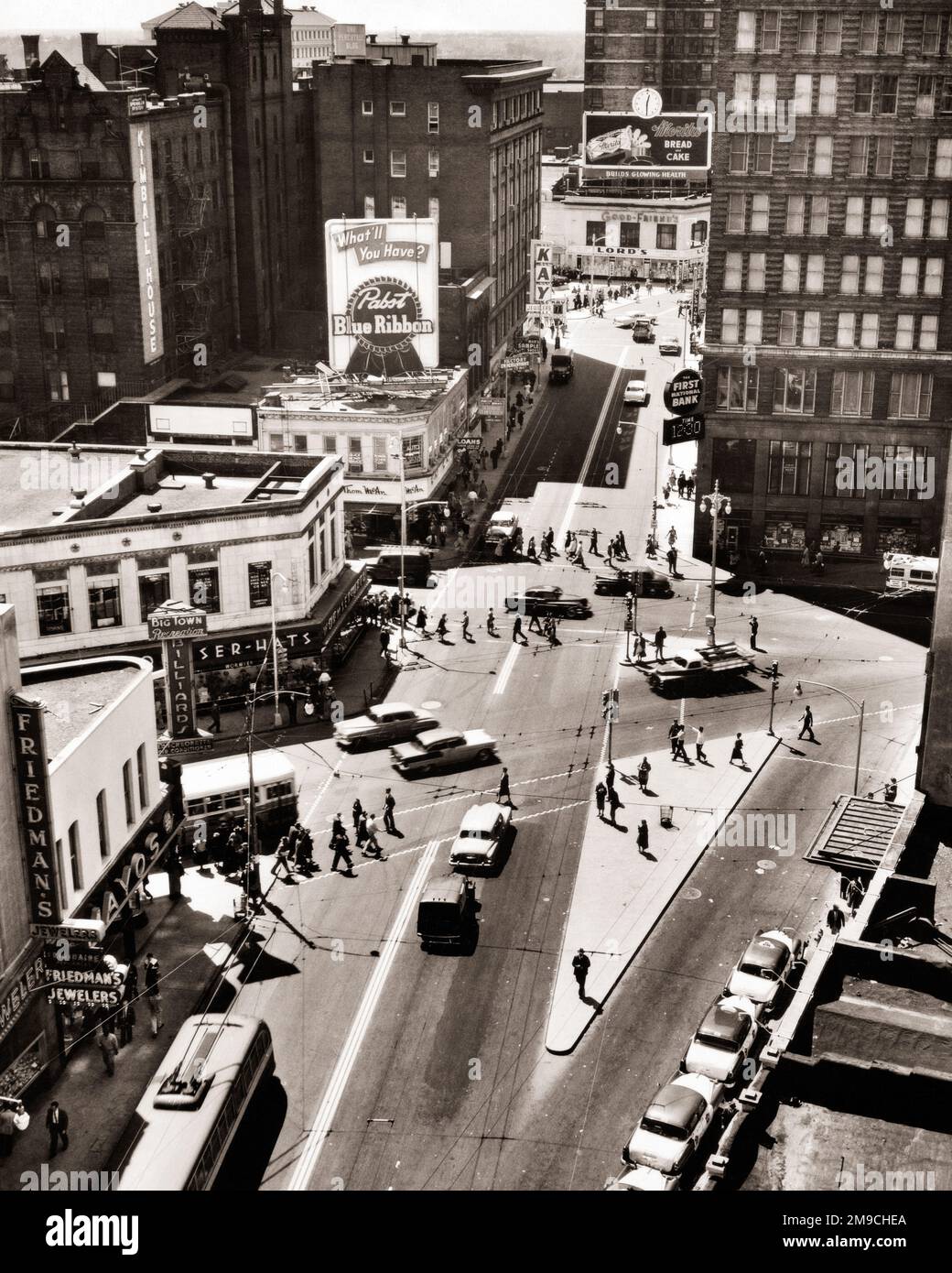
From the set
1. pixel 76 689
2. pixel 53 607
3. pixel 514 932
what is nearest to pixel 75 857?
pixel 76 689

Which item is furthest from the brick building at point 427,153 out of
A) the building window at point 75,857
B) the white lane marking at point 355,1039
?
the building window at point 75,857

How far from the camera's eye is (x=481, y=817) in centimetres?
4962

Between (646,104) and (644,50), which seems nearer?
(646,104)

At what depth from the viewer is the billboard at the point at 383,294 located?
8281 cm

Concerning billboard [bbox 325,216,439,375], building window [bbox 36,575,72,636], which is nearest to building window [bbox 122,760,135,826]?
building window [bbox 36,575,72,636]

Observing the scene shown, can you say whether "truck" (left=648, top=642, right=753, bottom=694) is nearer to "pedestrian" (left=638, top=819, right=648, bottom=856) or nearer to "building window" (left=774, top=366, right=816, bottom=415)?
"pedestrian" (left=638, top=819, right=648, bottom=856)

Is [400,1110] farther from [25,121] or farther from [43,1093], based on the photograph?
[25,121]

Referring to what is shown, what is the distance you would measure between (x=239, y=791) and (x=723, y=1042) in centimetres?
1951

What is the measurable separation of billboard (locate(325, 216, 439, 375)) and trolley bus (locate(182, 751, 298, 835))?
39.8 m

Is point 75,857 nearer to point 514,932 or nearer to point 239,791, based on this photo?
point 239,791

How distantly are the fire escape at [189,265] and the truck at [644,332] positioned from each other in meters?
49.5

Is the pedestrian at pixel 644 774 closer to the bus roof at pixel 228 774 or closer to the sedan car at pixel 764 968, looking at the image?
the sedan car at pixel 764 968
